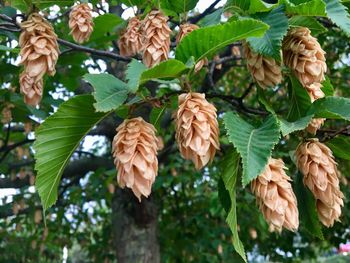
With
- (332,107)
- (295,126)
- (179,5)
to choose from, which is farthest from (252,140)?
(179,5)

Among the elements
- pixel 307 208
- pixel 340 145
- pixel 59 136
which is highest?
pixel 59 136

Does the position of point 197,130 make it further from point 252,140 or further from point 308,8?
point 308,8

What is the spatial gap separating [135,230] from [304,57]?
10.6ft

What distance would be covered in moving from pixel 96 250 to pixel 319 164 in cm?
496

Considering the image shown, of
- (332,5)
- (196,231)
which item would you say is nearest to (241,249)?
(332,5)

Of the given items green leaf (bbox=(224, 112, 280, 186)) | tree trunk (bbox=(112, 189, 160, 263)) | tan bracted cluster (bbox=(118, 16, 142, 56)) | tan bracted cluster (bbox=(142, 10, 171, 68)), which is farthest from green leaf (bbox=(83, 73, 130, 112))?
tree trunk (bbox=(112, 189, 160, 263))

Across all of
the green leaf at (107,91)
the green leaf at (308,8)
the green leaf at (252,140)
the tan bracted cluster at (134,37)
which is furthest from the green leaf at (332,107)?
the tan bracted cluster at (134,37)

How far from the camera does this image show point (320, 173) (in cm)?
134

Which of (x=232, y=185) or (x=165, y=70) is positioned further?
(x=232, y=185)

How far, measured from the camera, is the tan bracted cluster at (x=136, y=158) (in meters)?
1.20

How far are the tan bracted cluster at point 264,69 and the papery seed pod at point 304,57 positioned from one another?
2.1 inches

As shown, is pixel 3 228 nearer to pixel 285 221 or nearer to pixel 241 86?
pixel 241 86

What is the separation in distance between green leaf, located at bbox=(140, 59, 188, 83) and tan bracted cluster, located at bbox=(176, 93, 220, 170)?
0.07 meters

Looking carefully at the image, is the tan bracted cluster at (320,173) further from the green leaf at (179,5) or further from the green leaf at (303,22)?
the green leaf at (179,5)
